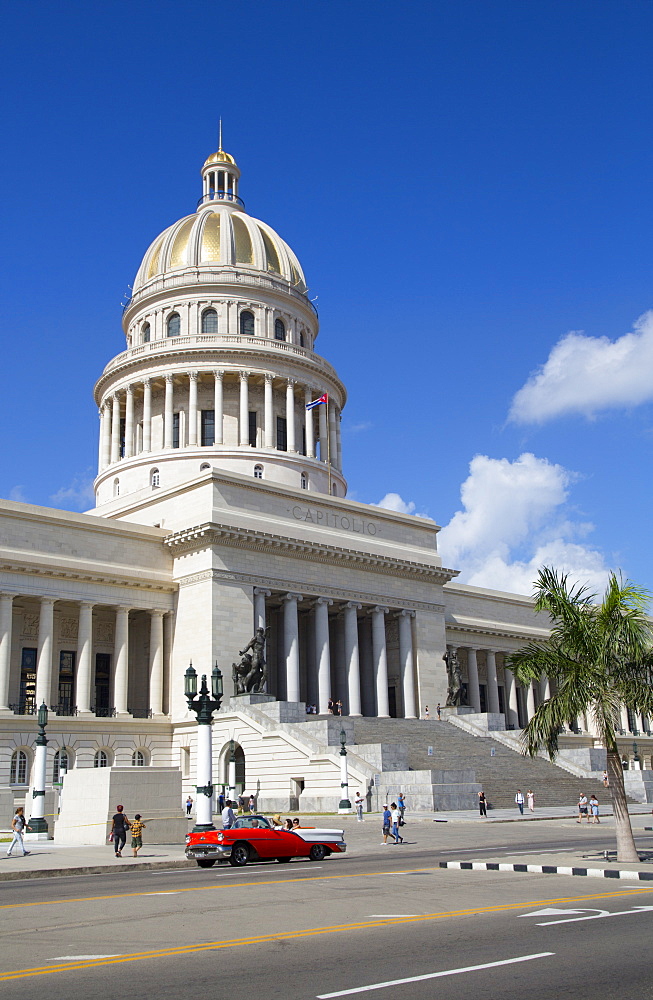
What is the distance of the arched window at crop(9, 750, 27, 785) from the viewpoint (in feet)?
159

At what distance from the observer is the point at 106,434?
7756 cm

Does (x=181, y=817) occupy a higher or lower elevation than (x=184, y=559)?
lower

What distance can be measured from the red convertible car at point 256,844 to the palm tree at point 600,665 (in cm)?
637

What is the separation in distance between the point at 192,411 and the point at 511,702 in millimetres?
32495

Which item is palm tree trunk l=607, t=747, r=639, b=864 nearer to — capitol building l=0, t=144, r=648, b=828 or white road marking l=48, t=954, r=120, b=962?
white road marking l=48, t=954, r=120, b=962

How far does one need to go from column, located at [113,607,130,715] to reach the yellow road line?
4021 centimetres

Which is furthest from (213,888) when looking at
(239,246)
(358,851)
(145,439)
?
(239,246)

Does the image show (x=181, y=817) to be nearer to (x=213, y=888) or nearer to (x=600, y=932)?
(x=213, y=888)

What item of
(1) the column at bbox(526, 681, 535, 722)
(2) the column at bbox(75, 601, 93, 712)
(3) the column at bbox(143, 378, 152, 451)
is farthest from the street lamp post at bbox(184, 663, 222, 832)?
(1) the column at bbox(526, 681, 535, 722)

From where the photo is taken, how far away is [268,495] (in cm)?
5972

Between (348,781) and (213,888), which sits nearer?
(213,888)

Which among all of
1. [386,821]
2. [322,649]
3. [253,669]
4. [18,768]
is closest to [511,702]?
Answer: [322,649]

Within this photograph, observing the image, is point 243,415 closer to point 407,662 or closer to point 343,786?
point 407,662

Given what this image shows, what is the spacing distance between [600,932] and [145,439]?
64718mm
